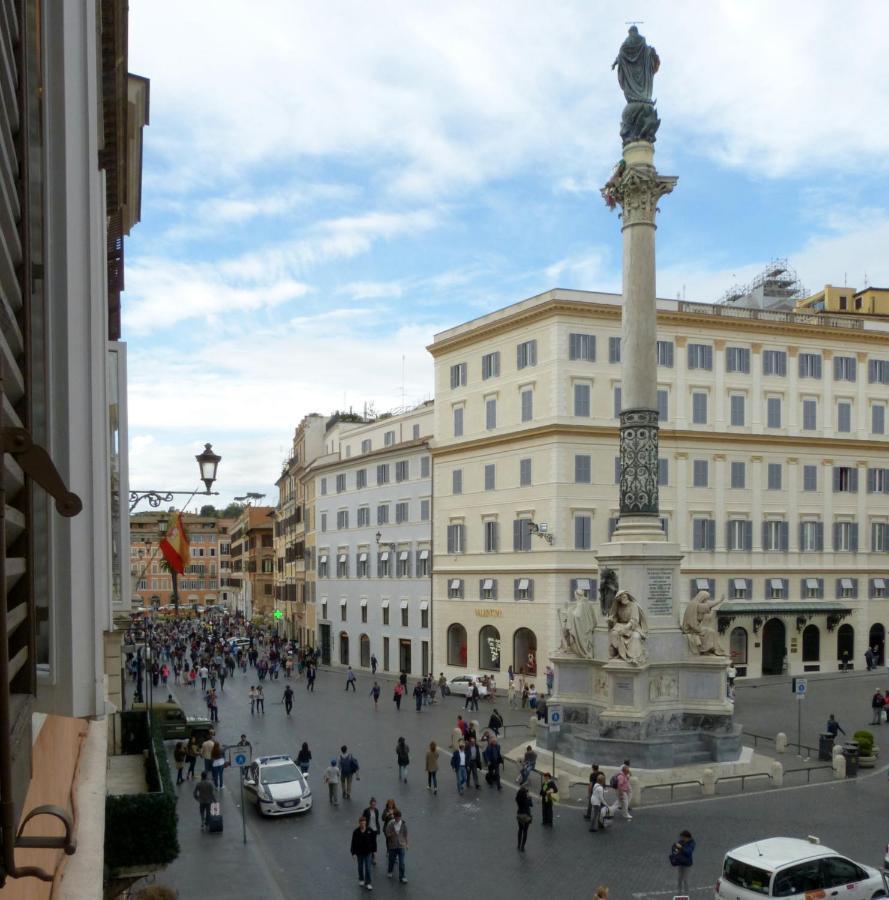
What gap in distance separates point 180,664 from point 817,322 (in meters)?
39.6

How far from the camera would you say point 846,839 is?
1953 centimetres

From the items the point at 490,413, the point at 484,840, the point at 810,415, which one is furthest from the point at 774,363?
the point at 484,840

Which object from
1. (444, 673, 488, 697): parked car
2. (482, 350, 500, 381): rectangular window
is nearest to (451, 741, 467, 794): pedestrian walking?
(444, 673, 488, 697): parked car

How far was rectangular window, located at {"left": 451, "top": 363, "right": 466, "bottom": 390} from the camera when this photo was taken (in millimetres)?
51656

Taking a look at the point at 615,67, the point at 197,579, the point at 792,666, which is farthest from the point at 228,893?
the point at 197,579

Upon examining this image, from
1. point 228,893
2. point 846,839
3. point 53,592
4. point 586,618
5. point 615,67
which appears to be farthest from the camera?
point 615,67

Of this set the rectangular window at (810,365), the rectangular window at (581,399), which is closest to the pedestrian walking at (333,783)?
the rectangular window at (581,399)

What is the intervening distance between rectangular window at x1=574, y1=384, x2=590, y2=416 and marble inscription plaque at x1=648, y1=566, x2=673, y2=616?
64.7 ft

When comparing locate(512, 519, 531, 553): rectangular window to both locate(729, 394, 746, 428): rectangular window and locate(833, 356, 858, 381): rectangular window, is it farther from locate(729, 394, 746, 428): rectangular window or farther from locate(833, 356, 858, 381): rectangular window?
locate(833, 356, 858, 381): rectangular window

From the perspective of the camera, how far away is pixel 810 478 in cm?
5091

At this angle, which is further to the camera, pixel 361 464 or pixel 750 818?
pixel 361 464

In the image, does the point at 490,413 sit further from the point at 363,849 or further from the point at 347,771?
the point at 363,849

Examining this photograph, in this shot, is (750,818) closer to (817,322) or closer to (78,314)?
(78,314)

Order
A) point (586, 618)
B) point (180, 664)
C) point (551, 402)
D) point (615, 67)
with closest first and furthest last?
point (586, 618)
point (615, 67)
point (551, 402)
point (180, 664)
